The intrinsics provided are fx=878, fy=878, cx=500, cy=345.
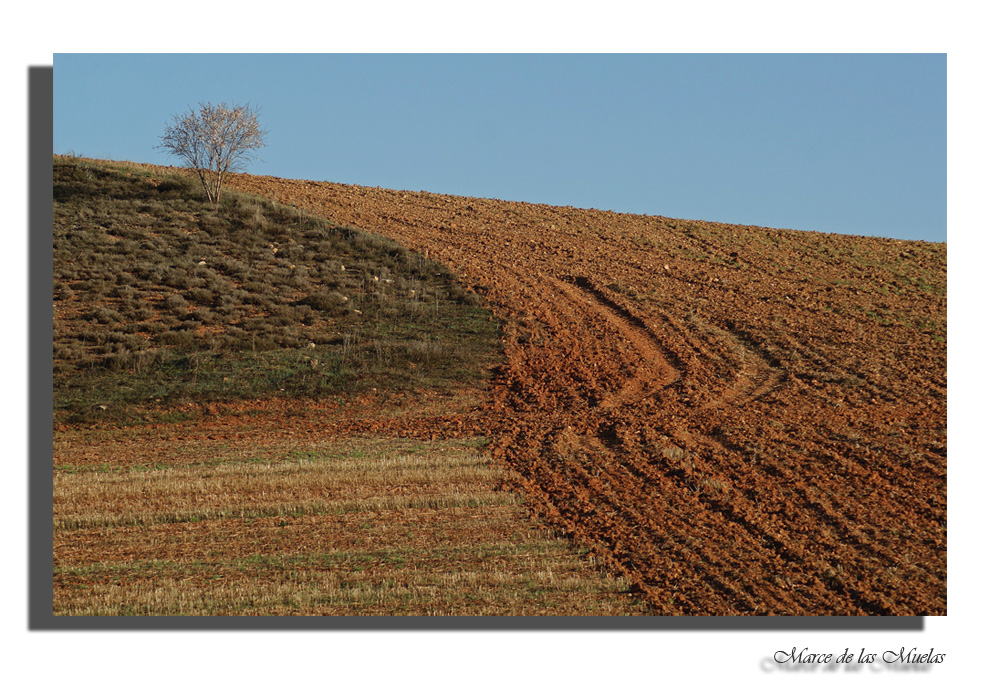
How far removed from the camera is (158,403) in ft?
62.8

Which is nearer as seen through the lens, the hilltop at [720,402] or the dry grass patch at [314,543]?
the dry grass patch at [314,543]

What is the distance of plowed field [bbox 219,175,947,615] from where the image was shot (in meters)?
10.8

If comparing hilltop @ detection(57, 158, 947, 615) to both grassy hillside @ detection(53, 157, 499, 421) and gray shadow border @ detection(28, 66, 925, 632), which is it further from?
grassy hillside @ detection(53, 157, 499, 421)

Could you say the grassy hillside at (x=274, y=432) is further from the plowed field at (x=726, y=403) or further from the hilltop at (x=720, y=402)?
the plowed field at (x=726, y=403)

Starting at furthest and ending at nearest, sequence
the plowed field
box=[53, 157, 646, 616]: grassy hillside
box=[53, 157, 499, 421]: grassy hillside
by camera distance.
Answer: box=[53, 157, 499, 421]: grassy hillside < the plowed field < box=[53, 157, 646, 616]: grassy hillside

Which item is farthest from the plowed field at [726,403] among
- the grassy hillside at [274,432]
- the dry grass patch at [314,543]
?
the grassy hillside at [274,432]

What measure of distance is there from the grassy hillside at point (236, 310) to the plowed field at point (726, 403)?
1972mm

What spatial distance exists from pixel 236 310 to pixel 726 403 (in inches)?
564

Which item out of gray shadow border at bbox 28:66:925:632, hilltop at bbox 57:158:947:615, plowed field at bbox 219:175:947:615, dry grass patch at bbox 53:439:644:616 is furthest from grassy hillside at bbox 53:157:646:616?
plowed field at bbox 219:175:947:615

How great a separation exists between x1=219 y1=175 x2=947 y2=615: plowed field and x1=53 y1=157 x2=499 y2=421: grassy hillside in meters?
1.97

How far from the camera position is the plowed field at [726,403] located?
424 inches
